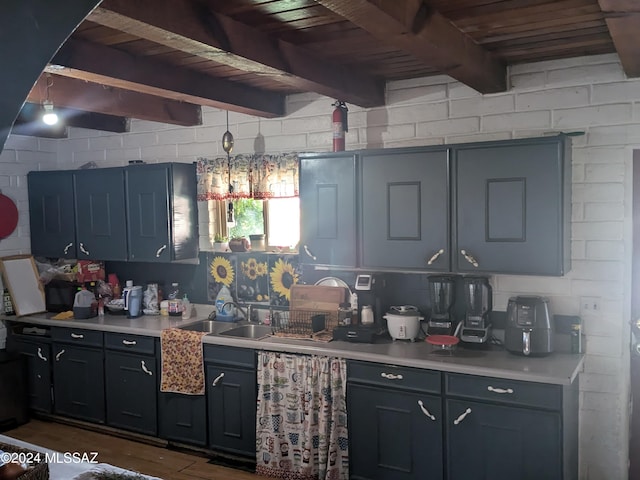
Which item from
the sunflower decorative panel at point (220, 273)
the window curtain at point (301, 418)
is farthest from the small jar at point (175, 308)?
the window curtain at point (301, 418)

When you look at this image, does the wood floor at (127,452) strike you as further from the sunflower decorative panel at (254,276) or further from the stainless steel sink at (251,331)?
the sunflower decorative panel at (254,276)

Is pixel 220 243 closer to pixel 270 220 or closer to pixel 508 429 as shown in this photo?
pixel 270 220

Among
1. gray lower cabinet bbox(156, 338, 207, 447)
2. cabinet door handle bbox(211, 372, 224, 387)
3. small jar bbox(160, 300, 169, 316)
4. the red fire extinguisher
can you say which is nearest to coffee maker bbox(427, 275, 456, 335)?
the red fire extinguisher

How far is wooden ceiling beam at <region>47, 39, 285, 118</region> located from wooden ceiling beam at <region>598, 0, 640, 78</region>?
7.08 feet

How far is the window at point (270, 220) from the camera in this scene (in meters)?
4.38

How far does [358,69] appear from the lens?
3.61 m

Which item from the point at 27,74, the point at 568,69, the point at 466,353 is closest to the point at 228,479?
the point at 466,353

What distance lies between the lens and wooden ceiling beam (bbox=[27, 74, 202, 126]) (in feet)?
12.2

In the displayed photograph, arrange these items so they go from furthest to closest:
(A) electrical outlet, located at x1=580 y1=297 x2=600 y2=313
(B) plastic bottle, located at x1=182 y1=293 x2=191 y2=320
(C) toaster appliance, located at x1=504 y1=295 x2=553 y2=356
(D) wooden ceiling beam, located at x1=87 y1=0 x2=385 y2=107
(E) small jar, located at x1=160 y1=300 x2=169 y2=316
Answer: (E) small jar, located at x1=160 y1=300 x2=169 y2=316, (B) plastic bottle, located at x1=182 y1=293 x2=191 y2=320, (A) electrical outlet, located at x1=580 y1=297 x2=600 y2=313, (C) toaster appliance, located at x1=504 y1=295 x2=553 y2=356, (D) wooden ceiling beam, located at x1=87 y1=0 x2=385 y2=107

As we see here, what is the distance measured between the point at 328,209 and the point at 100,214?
6.87ft

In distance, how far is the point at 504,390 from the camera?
10.2ft

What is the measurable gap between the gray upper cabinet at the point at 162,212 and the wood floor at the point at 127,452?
1.36m

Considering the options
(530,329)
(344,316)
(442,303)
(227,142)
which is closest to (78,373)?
(227,142)

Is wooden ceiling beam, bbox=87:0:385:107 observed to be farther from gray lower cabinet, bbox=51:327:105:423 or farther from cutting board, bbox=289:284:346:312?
gray lower cabinet, bbox=51:327:105:423
